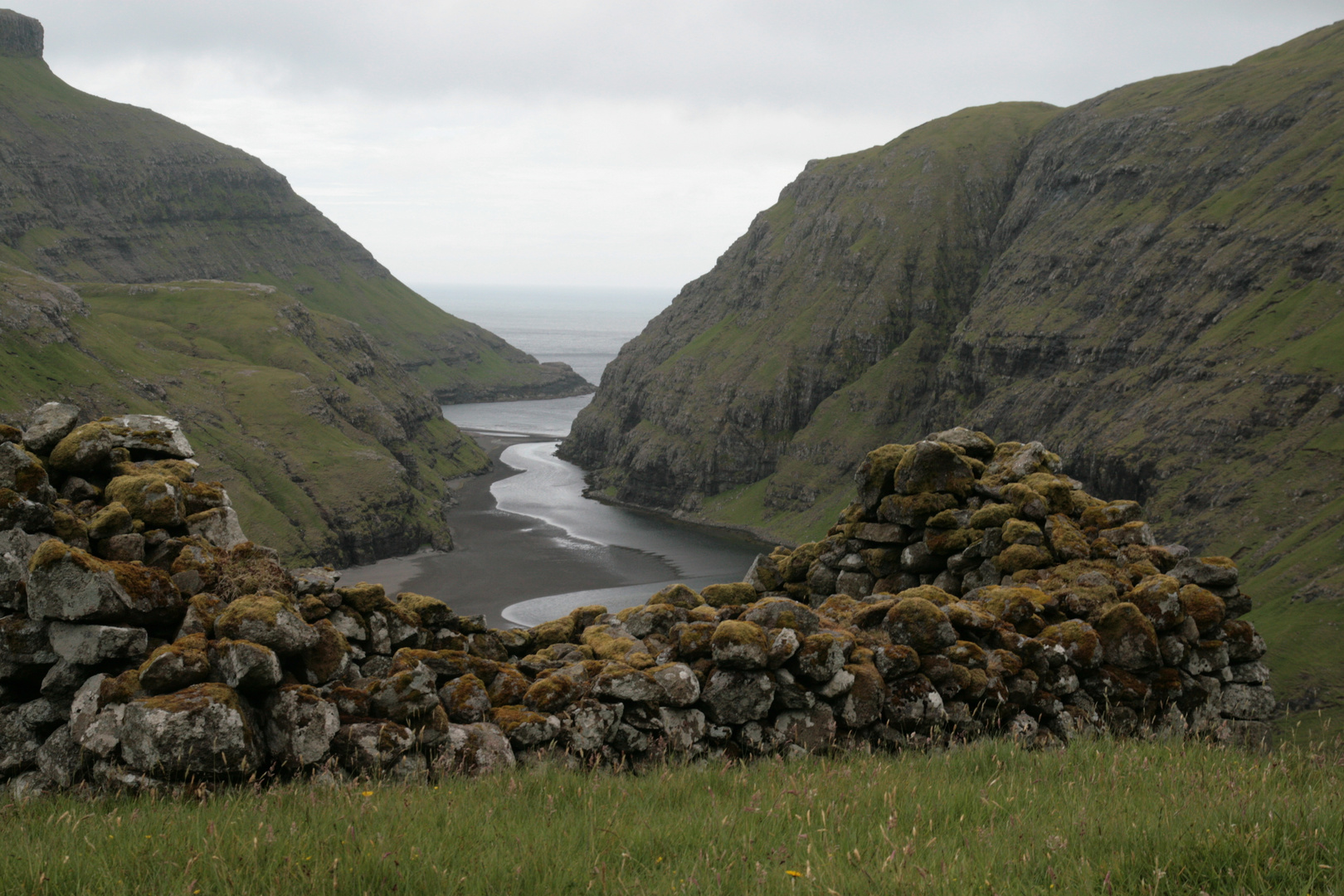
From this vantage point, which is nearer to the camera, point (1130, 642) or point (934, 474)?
point (1130, 642)

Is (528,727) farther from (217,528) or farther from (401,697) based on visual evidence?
(217,528)

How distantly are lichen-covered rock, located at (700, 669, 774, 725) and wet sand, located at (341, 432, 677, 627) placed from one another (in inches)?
3026

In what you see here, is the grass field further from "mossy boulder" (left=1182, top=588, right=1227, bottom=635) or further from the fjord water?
the fjord water

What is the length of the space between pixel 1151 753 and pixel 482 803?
8727 mm

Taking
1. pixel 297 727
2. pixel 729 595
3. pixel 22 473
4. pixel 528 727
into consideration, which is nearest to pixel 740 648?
pixel 528 727

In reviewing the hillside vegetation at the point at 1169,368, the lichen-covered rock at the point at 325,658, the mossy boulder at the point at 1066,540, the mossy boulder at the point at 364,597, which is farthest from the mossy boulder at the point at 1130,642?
the hillside vegetation at the point at 1169,368

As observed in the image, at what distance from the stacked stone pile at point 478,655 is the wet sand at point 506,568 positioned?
240 ft

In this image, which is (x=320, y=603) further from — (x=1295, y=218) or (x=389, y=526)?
(x=1295, y=218)

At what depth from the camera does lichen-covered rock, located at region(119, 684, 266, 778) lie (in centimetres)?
1145

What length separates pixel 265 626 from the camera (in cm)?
1369

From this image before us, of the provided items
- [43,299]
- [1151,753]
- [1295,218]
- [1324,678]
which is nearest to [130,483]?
[1151,753]

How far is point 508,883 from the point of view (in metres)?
7.10

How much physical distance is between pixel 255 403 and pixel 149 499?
14460 centimetres

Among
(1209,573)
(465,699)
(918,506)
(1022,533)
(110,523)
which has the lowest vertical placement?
(465,699)
